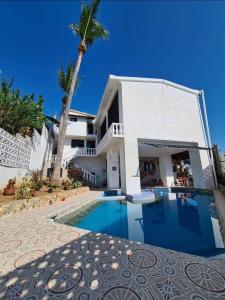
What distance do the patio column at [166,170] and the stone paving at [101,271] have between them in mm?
13371

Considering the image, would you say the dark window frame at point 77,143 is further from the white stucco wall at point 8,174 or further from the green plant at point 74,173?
the white stucco wall at point 8,174

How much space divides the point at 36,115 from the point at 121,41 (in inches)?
336

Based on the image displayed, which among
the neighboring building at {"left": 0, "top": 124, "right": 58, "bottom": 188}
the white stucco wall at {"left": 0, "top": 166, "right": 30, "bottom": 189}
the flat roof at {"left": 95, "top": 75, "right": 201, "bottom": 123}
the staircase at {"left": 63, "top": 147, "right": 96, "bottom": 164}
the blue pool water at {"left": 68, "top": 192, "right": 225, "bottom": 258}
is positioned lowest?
the blue pool water at {"left": 68, "top": 192, "right": 225, "bottom": 258}

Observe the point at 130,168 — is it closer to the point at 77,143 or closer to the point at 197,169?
the point at 197,169

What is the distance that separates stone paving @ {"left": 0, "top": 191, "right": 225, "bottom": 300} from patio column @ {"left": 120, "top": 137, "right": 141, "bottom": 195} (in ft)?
20.2

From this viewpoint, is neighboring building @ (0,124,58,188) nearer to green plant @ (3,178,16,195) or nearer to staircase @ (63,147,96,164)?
green plant @ (3,178,16,195)

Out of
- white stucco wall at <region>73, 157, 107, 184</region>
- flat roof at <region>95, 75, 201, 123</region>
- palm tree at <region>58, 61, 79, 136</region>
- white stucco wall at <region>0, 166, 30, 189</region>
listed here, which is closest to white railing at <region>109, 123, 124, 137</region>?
flat roof at <region>95, 75, 201, 123</region>

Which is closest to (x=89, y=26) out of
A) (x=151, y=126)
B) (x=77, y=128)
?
(x=151, y=126)

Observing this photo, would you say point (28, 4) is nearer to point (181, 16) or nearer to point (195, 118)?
point (181, 16)

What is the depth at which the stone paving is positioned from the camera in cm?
161

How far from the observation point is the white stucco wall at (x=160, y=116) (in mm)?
10164

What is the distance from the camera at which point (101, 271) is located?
6.55ft

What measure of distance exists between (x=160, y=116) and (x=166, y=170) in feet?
22.8

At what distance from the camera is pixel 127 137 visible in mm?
9719
